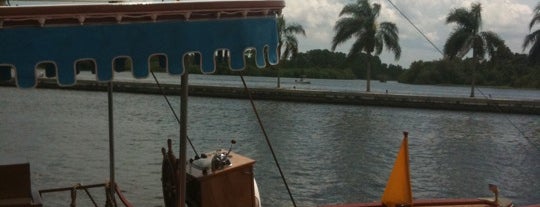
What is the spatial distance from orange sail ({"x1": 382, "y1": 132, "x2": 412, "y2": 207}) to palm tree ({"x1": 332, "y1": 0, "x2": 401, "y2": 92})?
225ft

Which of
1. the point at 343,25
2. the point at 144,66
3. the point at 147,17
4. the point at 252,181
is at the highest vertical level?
the point at 343,25

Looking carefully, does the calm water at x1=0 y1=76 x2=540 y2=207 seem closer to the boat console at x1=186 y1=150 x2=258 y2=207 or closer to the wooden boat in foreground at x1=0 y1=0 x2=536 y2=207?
the boat console at x1=186 y1=150 x2=258 y2=207

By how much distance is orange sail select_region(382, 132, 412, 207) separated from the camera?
32.4 feet

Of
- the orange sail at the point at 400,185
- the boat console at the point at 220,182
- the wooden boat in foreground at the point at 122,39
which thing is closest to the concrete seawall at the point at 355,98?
the orange sail at the point at 400,185

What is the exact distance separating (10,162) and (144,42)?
8.70ft

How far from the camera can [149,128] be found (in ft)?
153

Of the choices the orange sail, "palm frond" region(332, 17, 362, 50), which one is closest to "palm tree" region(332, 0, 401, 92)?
"palm frond" region(332, 17, 362, 50)

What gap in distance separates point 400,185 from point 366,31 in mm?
69949

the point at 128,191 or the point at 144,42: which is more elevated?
the point at 144,42

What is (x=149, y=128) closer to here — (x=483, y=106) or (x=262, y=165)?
(x=262, y=165)

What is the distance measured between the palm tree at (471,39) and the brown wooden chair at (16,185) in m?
69.8

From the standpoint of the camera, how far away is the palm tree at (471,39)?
72.0 metres

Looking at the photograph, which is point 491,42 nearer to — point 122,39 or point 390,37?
point 390,37

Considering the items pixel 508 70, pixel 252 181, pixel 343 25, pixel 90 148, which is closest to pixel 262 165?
pixel 90 148
